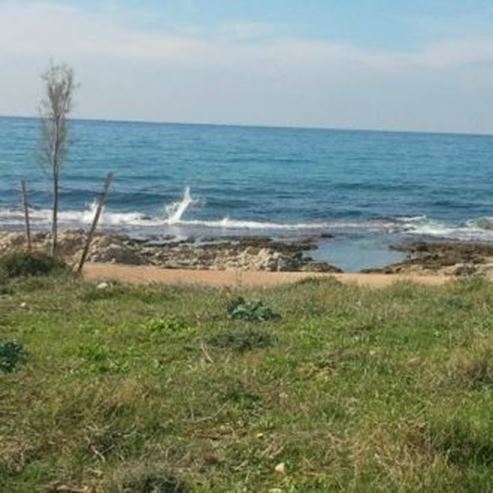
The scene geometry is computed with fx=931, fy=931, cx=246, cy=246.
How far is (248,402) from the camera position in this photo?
20.5ft

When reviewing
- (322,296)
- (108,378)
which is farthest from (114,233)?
(108,378)

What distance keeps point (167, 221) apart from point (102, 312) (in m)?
25.9

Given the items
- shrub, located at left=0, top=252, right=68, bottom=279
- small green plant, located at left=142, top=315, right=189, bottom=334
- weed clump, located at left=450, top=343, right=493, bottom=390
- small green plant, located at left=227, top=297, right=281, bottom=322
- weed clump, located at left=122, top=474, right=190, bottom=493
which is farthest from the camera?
shrub, located at left=0, top=252, right=68, bottom=279

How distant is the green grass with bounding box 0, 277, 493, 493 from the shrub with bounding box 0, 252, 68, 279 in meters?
5.20

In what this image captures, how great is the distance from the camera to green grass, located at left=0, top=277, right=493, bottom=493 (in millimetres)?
4812

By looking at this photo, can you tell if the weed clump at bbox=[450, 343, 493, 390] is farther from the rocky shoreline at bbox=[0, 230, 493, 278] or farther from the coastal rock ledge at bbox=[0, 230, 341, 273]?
the coastal rock ledge at bbox=[0, 230, 341, 273]

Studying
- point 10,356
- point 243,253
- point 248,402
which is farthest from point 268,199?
point 248,402

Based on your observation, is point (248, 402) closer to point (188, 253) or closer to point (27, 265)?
point (27, 265)

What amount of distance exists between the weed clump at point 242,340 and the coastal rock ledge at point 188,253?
13.0m

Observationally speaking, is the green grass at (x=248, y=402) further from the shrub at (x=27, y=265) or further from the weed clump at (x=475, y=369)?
the shrub at (x=27, y=265)

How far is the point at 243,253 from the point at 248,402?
64.8 feet

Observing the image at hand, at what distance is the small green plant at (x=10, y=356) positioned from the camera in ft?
23.2

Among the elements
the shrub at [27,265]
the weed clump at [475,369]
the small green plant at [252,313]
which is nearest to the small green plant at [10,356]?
the small green plant at [252,313]

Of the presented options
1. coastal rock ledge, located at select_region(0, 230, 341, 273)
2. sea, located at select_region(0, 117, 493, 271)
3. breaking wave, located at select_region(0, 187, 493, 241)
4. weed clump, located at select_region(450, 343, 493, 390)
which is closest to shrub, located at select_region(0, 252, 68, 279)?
sea, located at select_region(0, 117, 493, 271)
